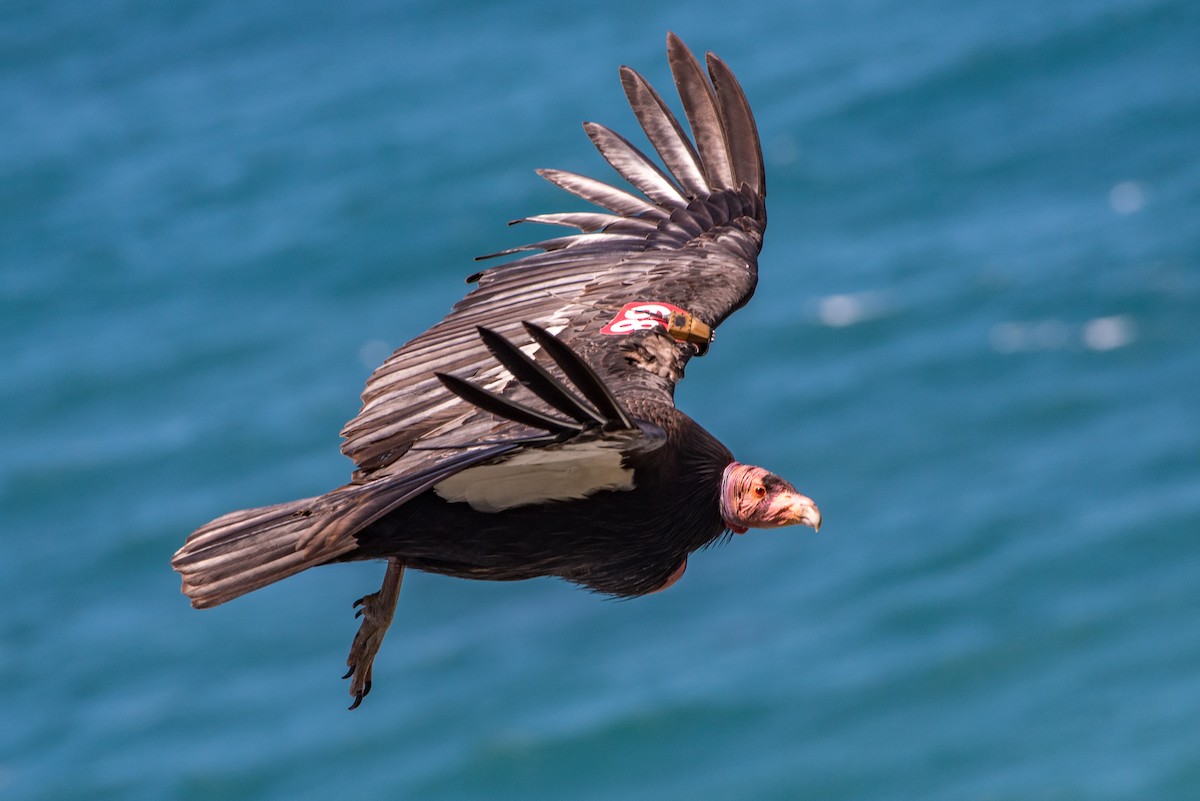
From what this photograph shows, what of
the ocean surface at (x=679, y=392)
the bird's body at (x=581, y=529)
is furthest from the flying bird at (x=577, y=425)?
the ocean surface at (x=679, y=392)

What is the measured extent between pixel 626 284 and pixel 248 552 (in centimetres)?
345

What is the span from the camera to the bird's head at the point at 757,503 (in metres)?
8.93

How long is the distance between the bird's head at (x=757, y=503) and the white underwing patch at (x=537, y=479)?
25.5 inches

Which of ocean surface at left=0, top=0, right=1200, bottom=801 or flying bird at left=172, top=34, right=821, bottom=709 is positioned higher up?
ocean surface at left=0, top=0, right=1200, bottom=801

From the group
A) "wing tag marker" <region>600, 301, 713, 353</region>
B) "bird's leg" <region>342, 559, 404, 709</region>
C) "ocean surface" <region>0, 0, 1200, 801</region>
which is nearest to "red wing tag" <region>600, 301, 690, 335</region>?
"wing tag marker" <region>600, 301, 713, 353</region>

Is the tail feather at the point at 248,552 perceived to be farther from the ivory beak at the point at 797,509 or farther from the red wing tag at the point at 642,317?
the red wing tag at the point at 642,317

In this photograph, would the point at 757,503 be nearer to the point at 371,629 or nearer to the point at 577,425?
the point at 577,425

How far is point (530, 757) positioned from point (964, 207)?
1997 centimetres

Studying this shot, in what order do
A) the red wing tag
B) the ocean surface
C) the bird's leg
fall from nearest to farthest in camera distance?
1. the bird's leg
2. the red wing tag
3. the ocean surface

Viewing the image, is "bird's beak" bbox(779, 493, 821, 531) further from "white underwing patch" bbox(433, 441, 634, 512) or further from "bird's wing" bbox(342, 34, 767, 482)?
"white underwing patch" bbox(433, 441, 634, 512)

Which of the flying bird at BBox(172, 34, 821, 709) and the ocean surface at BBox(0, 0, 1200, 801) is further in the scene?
the ocean surface at BBox(0, 0, 1200, 801)

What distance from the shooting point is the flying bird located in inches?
304

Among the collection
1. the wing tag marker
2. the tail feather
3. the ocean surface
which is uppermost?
the ocean surface

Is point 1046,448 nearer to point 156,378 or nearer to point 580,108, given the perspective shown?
point 580,108
